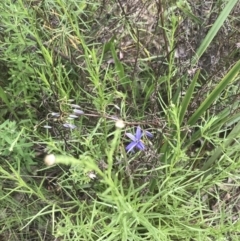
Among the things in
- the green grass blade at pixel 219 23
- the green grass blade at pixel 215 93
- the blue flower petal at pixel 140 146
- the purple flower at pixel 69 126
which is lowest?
the purple flower at pixel 69 126

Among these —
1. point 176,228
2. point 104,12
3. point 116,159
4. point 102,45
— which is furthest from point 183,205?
point 104,12

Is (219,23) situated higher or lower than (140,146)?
higher

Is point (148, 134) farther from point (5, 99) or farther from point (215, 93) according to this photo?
point (5, 99)

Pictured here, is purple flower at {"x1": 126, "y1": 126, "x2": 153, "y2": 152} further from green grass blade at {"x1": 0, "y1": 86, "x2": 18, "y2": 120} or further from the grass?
green grass blade at {"x1": 0, "y1": 86, "x2": 18, "y2": 120}

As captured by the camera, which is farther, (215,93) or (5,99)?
(5,99)

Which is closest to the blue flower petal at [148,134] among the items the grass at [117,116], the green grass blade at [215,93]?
the grass at [117,116]

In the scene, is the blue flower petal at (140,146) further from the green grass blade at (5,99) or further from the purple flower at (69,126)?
the green grass blade at (5,99)

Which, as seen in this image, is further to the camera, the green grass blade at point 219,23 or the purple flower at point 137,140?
the green grass blade at point 219,23

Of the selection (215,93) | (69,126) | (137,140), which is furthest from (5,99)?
(215,93)

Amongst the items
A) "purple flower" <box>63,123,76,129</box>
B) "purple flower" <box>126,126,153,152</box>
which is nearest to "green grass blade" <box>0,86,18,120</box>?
"purple flower" <box>63,123,76,129</box>
